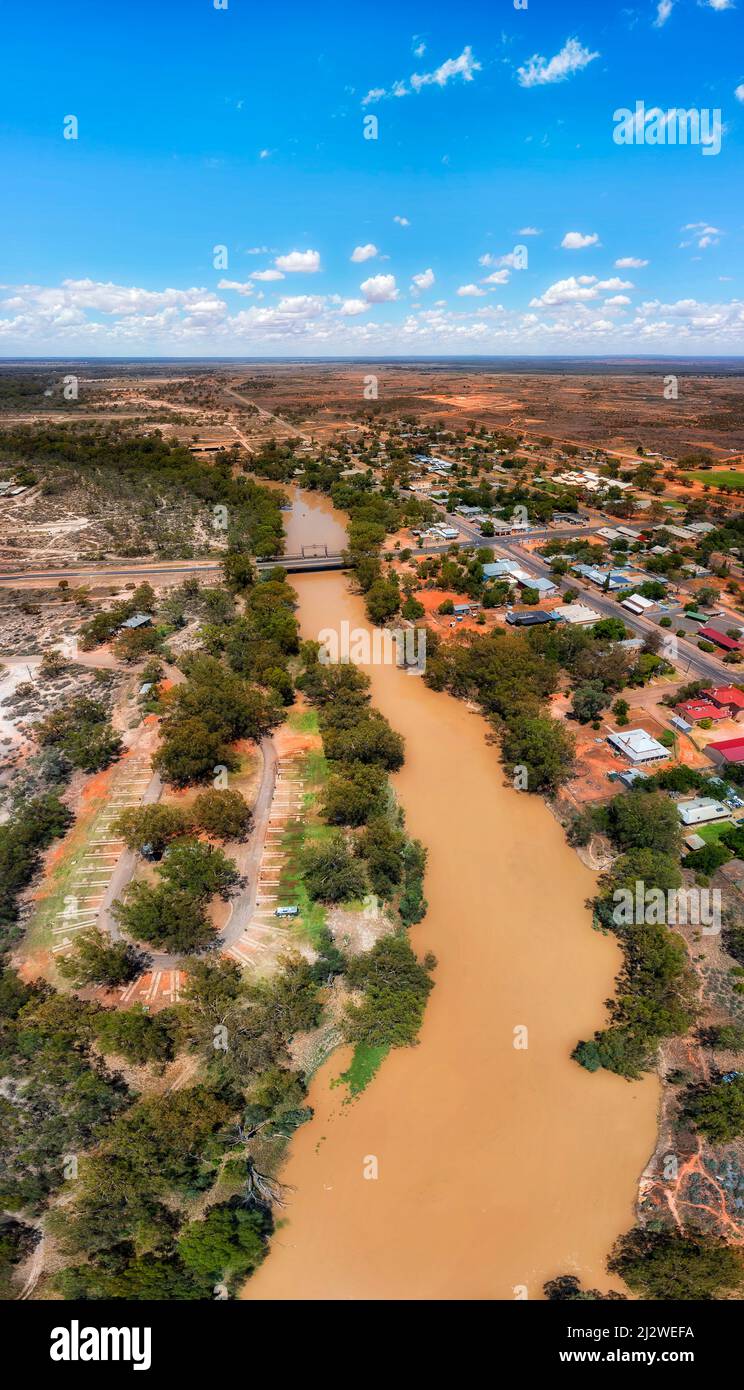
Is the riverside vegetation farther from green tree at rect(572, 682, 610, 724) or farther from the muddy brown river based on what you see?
green tree at rect(572, 682, 610, 724)

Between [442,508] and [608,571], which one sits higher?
[442,508]

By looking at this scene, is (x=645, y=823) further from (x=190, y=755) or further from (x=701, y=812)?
(x=190, y=755)

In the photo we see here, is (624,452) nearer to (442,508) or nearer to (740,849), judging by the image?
(442,508)

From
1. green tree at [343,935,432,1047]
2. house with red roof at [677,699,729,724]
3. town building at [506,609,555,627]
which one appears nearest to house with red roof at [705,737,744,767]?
house with red roof at [677,699,729,724]

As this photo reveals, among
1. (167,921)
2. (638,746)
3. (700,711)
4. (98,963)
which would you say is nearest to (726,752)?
(638,746)

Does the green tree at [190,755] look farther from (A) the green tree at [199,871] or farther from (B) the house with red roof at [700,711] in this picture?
(B) the house with red roof at [700,711]
